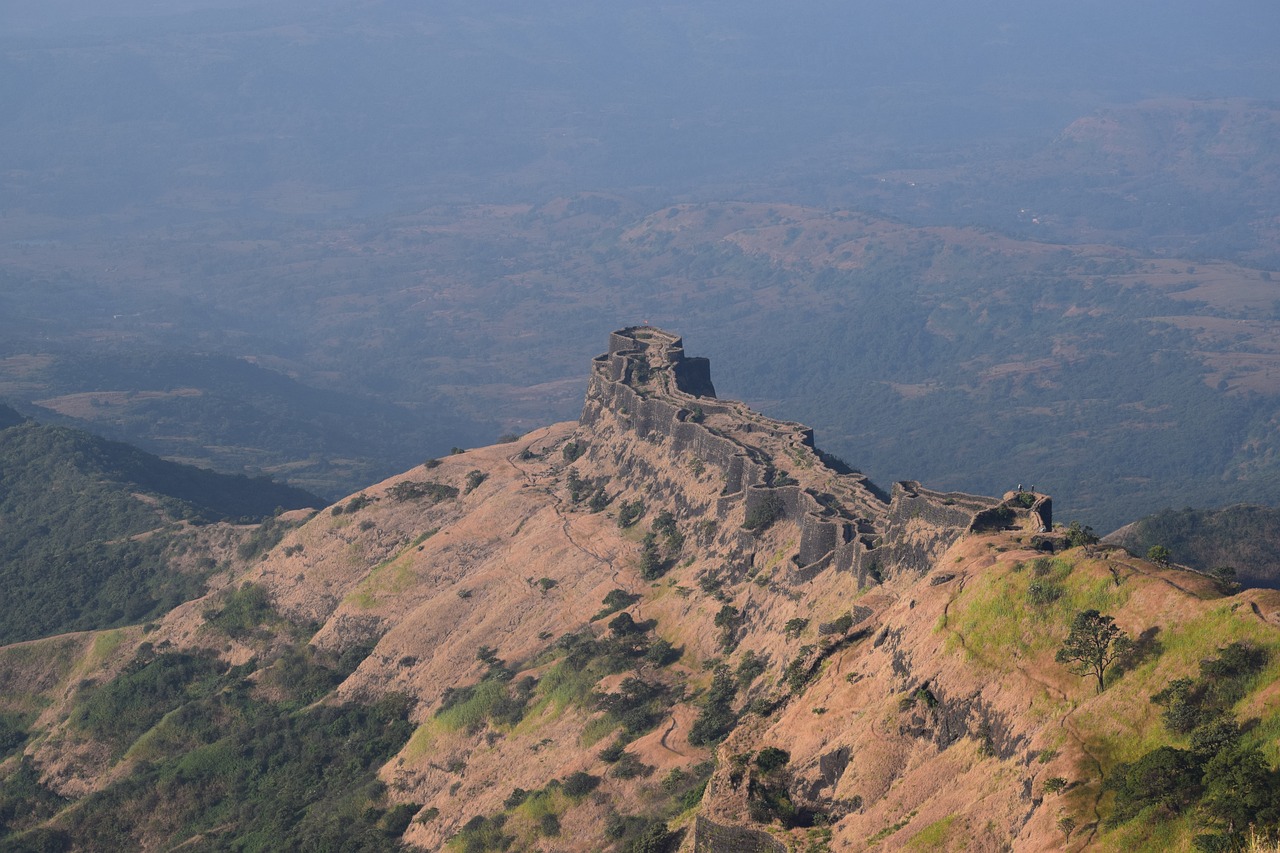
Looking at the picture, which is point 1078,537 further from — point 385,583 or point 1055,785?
point 385,583

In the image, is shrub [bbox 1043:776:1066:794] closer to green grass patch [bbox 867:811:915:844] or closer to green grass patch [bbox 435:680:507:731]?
green grass patch [bbox 867:811:915:844]

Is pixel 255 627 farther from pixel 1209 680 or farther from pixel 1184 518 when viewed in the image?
pixel 1209 680

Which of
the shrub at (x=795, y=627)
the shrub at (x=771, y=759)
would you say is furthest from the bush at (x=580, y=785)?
the shrub at (x=771, y=759)

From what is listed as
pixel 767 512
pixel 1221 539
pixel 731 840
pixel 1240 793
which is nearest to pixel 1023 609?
pixel 731 840

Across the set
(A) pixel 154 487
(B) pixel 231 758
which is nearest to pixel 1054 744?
(B) pixel 231 758

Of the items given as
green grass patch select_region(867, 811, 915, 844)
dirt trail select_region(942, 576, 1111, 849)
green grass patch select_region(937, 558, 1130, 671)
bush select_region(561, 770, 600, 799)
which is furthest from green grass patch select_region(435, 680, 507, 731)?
green grass patch select_region(867, 811, 915, 844)

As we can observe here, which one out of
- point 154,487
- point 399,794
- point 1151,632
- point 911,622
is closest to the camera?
point 1151,632
